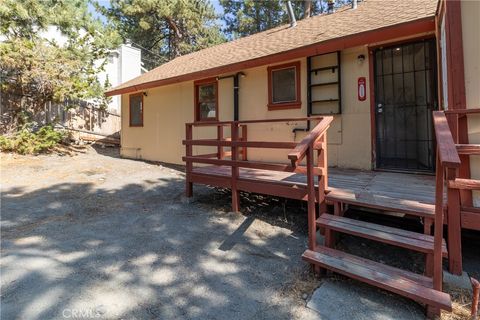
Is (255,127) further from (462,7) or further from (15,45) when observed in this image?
(15,45)

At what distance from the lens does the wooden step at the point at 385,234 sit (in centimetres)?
230

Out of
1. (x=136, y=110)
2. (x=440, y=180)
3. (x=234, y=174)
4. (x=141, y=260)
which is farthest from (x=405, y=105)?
(x=136, y=110)

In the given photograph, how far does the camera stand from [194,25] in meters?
19.6

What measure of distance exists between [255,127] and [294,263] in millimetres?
3915

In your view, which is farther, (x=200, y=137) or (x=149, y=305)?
(x=200, y=137)

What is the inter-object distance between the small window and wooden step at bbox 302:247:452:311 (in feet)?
26.5

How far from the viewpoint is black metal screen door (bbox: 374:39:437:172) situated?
4578 mm

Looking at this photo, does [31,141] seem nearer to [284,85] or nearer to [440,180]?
→ [284,85]

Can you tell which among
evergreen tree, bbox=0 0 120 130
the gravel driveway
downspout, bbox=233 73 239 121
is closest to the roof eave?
downspout, bbox=233 73 239 121

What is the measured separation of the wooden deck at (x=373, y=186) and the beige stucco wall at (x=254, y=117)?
0.58m

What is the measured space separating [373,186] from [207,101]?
16.2ft

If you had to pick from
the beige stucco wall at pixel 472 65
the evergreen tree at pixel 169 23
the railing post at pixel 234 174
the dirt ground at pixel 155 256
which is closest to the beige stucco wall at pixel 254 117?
the dirt ground at pixel 155 256

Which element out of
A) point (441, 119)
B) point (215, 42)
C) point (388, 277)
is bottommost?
point (388, 277)

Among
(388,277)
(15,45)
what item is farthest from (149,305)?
(15,45)
